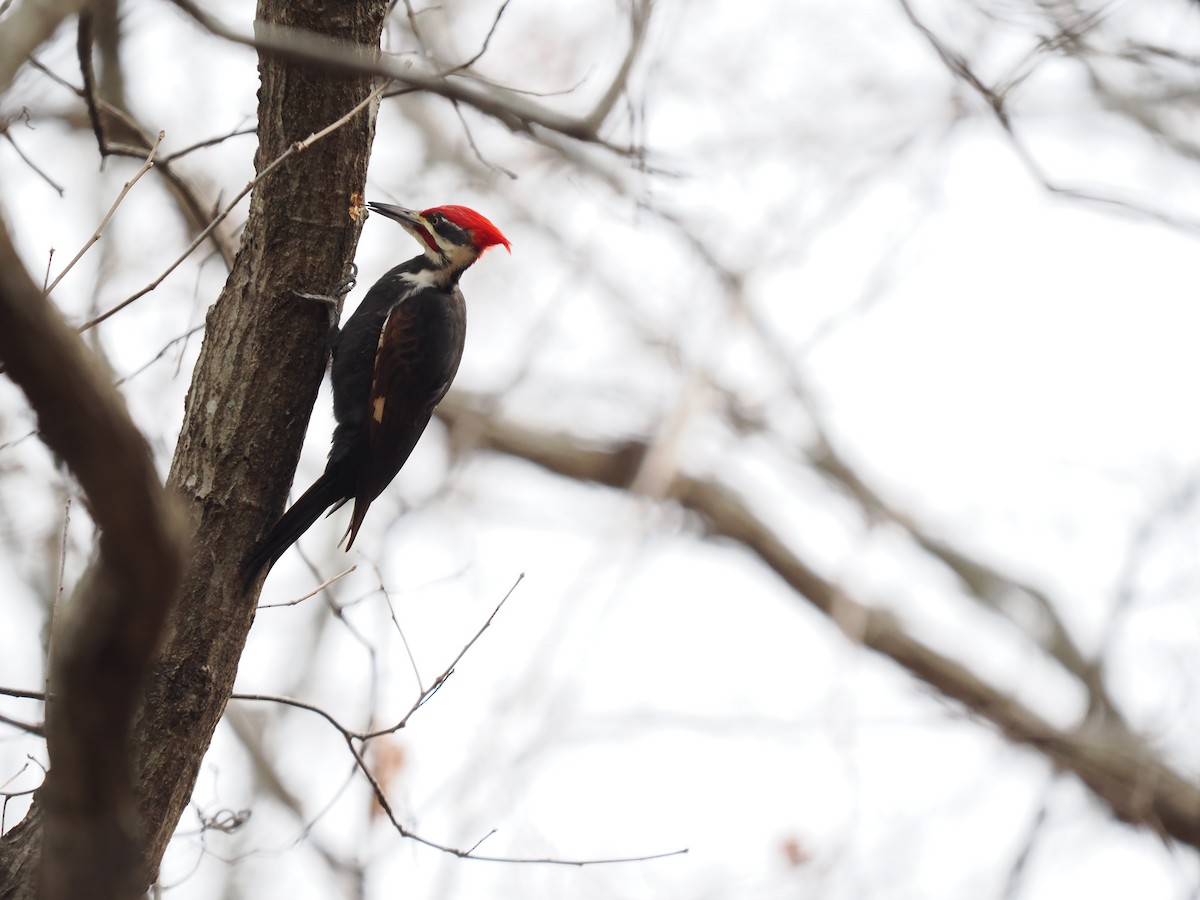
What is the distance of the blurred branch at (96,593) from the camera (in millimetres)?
1243

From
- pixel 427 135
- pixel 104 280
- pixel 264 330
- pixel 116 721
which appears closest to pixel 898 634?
pixel 427 135

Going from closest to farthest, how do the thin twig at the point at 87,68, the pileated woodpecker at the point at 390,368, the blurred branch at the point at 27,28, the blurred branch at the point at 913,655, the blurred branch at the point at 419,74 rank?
the blurred branch at the point at 419,74, the blurred branch at the point at 27,28, the thin twig at the point at 87,68, the pileated woodpecker at the point at 390,368, the blurred branch at the point at 913,655

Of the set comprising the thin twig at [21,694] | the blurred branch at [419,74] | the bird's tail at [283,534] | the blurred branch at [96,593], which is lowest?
the blurred branch at [96,593]

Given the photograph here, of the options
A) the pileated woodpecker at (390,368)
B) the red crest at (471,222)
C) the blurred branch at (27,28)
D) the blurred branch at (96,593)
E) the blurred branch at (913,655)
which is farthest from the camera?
the blurred branch at (913,655)

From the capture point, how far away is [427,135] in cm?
856

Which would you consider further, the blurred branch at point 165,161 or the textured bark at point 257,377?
the blurred branch at point 165,161

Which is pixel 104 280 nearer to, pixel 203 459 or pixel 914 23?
pixel 203 459

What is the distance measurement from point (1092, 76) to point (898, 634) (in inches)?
151

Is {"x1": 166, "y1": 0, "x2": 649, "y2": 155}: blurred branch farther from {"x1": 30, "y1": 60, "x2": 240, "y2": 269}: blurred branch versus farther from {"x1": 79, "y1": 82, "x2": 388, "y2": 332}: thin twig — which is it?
{"x1": 30, "y1": 60, "x2": 240, "y2": 269}: blurred branch

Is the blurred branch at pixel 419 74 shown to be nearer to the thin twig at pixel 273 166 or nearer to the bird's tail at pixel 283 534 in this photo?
the thin twig at pixel 273 166

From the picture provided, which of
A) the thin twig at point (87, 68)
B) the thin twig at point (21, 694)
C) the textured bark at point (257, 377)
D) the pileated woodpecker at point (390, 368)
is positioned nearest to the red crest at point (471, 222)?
the pileated woodpecker at point (390, 368)

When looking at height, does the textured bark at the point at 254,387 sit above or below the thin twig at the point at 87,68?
below

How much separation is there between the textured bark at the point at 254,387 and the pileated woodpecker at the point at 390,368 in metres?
0.53

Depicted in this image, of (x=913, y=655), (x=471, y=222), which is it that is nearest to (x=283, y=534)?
(x=471, y=222)
